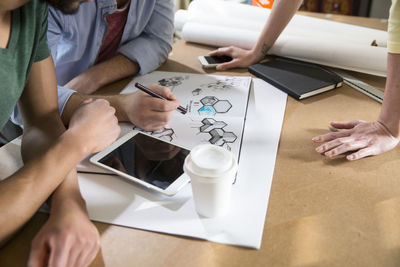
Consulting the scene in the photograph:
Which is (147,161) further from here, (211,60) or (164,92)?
(211,60)

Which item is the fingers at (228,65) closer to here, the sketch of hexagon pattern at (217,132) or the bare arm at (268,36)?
the bare arm at (268,36)

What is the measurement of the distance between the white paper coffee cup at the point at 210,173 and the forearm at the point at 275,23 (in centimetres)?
66

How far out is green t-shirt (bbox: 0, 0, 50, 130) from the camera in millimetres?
663

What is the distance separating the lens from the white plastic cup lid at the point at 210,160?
0.49 metres

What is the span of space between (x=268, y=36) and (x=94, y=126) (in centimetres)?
65

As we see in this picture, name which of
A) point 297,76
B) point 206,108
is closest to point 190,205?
point 206,108

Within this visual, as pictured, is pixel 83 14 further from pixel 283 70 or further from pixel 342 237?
pixel 342 237

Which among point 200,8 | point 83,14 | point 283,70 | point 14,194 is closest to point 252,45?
point 283,70

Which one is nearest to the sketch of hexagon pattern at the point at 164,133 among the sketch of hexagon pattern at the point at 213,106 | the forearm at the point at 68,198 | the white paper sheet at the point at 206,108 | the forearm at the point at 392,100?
the white paper sheet at the point at 206,108

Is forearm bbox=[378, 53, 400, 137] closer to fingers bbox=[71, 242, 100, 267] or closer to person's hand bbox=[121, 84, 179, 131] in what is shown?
person's hand bbox=[121, 84, 179, 131]

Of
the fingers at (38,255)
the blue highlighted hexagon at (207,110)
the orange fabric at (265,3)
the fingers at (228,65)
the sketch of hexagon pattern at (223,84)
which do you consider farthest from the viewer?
the orange fabric at (265,3)

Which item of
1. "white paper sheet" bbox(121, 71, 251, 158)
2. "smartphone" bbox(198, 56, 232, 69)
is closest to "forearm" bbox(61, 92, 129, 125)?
"white paper sheet" bbox(121, 71, 251, 158)

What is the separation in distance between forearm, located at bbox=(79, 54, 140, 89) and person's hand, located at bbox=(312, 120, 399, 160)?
1.90ft

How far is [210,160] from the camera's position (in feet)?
1.64
